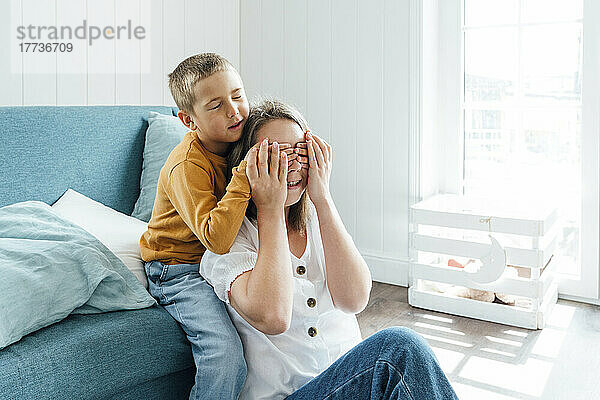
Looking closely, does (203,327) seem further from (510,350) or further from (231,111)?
(510,350)

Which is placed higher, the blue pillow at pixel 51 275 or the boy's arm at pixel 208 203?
the boy's arm at pixel 208 203

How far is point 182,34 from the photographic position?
3324 mm

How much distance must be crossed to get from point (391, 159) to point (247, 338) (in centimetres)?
195

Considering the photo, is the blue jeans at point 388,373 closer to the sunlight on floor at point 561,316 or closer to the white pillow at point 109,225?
the white pillow at point 109,225

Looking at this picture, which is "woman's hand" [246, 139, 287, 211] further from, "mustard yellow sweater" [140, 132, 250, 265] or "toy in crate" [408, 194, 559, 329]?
"toy in crate" [408, 194, 559, 329]

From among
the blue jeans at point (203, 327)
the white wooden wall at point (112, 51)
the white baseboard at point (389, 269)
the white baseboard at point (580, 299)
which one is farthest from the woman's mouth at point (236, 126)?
the white baseboard at point (580, 299)

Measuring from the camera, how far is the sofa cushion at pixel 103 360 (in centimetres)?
133

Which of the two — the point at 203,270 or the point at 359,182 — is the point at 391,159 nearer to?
the point at 359,182

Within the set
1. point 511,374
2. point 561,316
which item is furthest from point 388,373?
point 561,316

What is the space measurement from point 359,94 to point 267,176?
206 centimetres

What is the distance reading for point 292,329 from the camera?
1398mm

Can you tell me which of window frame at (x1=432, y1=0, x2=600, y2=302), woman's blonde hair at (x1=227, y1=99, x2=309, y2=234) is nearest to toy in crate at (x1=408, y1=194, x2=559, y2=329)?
window frame at (x1=432, y1=0, x2=600, y2=302)

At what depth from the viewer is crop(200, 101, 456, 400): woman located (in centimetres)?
129

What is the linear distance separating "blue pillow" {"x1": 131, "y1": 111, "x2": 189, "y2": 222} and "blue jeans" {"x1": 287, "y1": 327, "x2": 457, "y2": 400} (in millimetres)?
1115
